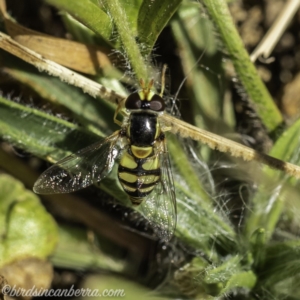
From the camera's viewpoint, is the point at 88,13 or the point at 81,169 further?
the point at 81,169

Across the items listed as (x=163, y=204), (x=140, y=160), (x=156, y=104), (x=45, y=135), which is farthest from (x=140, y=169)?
(x=45, y=135)

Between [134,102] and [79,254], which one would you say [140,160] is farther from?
[79,254]

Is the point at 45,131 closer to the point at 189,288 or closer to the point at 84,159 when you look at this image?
the point at 84,159

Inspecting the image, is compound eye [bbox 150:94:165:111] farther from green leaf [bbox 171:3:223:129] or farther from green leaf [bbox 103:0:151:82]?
green leaf [bbox 171:3:223:129]

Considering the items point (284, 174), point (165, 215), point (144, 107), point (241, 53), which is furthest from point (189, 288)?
point (241, 53)

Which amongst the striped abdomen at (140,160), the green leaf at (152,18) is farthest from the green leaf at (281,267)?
the green leaf at (152,18)

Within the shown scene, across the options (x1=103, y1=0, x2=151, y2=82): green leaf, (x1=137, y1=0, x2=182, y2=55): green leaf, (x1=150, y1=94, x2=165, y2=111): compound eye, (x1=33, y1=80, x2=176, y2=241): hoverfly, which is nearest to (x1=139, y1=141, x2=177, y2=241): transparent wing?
(x1=33, y1=80, x2=176, y2=241): hoverfly

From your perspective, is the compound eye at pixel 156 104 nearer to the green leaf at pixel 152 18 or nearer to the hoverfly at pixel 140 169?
the hoverfly at pixel 140 169
